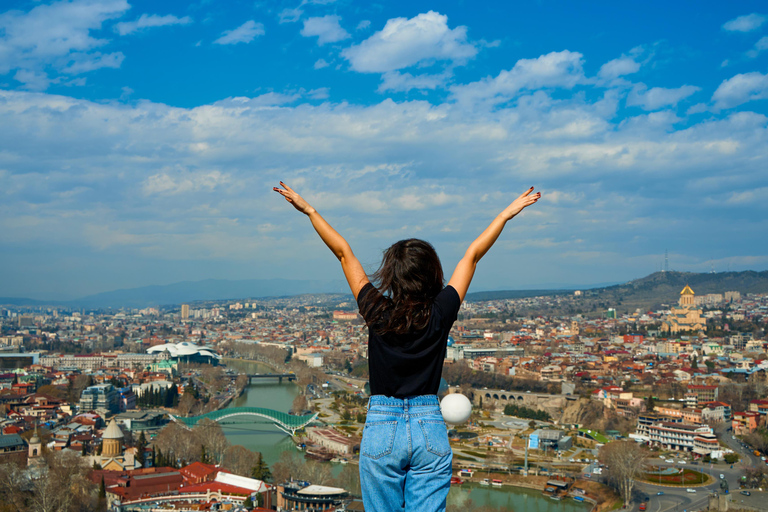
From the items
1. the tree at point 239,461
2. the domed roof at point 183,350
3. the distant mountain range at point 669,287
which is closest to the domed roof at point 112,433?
the tree at point 239,461

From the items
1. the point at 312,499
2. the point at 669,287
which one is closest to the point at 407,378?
the point at 312,499

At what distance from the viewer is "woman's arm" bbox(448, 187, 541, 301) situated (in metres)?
0.67

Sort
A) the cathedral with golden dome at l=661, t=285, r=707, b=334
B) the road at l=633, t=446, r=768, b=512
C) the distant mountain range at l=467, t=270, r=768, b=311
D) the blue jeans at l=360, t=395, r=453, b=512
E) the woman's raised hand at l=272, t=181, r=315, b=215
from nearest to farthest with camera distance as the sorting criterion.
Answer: the blue jeans at l=360, t=395, r=453, b=512 → the woman's raised hand at l=272, t=181, r=315, b=215 → the road at l=633, t=446, r=768, b=512 → the cathedral with golden dome at l=661, t=285, r=707, b=334 → the distant mountain range at l=467, t=270, r=768, b=311

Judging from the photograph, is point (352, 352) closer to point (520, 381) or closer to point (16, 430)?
point (520, 381)

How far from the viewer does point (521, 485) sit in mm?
8594

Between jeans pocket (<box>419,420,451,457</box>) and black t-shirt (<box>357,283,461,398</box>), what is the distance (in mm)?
29

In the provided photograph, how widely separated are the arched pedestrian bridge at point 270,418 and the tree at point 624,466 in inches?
204

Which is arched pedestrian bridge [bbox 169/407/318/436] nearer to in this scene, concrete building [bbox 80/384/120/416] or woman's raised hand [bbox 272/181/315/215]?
concrete building [bbox 80/384/120/416]

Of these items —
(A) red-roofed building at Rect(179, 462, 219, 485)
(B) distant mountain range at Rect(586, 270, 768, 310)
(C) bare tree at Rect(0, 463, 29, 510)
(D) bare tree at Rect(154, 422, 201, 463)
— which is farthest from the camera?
(B) distant mountain range at Rect(586, 270, 768, 310)

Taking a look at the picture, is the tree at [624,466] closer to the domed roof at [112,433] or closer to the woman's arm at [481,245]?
the domed roof at [112,433]

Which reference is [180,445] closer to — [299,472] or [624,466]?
[299,472]

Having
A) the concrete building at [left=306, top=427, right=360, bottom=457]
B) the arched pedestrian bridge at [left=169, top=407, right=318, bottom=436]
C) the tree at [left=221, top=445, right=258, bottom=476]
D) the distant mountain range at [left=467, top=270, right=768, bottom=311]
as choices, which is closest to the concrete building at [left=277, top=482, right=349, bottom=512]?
the tree at [left=221, top=445, right=258, bottom=476]

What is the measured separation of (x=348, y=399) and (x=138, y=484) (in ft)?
26.7

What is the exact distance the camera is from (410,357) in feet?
2.04
